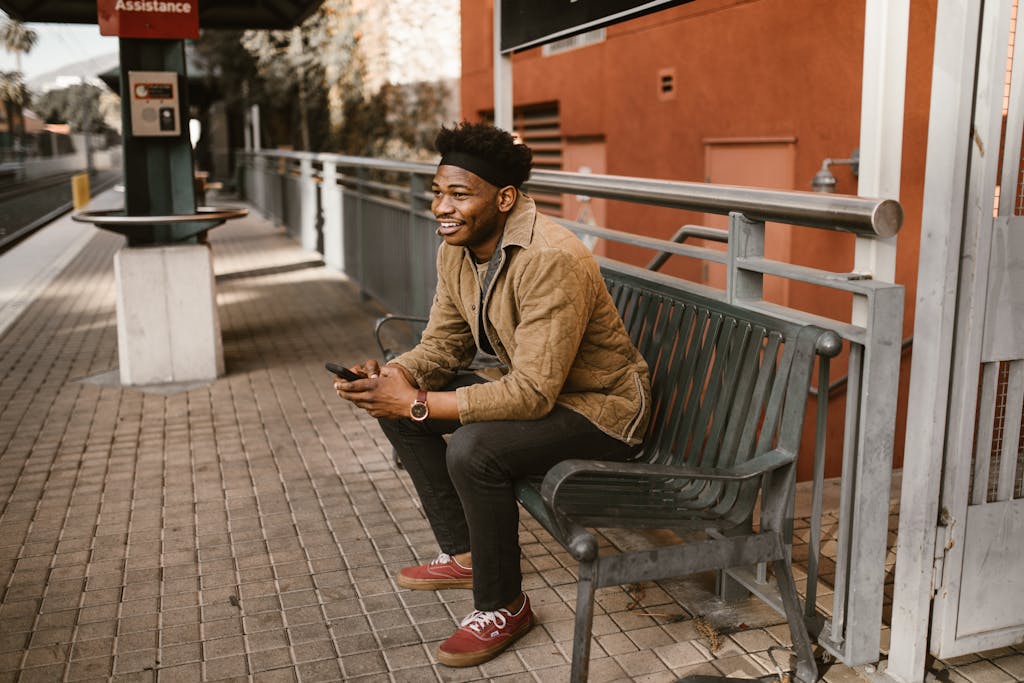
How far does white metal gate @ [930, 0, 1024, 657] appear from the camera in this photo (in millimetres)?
2703

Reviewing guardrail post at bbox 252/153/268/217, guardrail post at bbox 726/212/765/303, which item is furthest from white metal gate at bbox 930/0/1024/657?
guardrail post at bbox 252/153/268/217

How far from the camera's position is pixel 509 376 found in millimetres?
3109

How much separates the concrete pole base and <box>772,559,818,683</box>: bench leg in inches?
200

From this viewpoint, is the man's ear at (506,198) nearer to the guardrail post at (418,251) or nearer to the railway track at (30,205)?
the guardrail post at (418,251)

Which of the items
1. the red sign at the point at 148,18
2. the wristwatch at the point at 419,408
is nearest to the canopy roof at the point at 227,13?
the red sign at the point at 148,18

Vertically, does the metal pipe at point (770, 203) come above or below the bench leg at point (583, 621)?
above

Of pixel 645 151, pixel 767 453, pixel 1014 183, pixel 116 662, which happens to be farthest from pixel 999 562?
pixel 645 151

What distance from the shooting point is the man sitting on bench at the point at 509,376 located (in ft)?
10.00

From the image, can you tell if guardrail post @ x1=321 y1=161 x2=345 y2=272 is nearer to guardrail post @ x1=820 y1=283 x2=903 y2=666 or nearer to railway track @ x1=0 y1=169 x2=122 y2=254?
railway track @ x1=0 y1=169 x2=122 y2=254

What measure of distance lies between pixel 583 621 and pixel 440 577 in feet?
3.83

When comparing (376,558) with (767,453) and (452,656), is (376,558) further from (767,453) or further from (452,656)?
(767,453)

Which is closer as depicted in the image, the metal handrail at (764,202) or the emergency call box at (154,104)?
the metal handrail at (764,202)

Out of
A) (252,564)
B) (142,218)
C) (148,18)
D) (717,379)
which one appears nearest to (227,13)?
(148,18)

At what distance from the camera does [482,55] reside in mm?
18516
